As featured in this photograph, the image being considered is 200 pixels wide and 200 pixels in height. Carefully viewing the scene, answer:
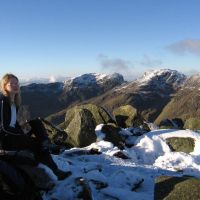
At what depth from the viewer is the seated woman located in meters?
11.4

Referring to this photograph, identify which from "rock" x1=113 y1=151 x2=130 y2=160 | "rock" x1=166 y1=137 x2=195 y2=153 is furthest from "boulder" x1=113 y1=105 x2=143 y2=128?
"rock" x1=113 y1=151 x2=130 y2=160

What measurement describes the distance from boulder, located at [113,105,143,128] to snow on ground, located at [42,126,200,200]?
15.7 feet

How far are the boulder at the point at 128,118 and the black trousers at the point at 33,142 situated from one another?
17392mm

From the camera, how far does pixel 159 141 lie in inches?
907

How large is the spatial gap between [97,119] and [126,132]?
12.1 ft

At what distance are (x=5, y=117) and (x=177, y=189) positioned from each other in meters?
5.14

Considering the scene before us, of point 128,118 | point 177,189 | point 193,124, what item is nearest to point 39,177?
point 177,189

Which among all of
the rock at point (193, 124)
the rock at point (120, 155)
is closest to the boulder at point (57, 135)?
the rock at point (120, 155)

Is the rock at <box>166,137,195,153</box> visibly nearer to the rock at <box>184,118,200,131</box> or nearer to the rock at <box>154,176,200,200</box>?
the rock at <box>184,118,200,131</box>

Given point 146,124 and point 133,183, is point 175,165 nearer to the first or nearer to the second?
point 133,183

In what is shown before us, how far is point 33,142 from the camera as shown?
11.9 meters

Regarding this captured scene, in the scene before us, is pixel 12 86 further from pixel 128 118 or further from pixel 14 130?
pixel 128 118

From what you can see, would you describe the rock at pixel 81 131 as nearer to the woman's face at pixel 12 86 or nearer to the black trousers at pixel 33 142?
the black trousers at pixel 33 142

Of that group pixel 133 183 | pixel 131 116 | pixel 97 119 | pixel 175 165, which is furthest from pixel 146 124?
pixel 133 183
